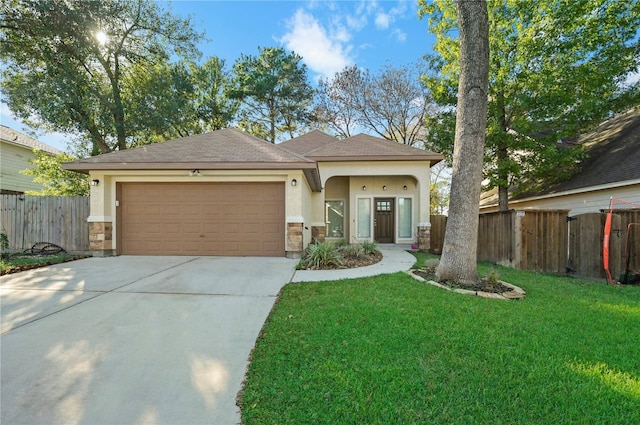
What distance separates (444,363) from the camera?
8.51 feet

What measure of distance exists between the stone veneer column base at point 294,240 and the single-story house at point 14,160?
52.7 feet

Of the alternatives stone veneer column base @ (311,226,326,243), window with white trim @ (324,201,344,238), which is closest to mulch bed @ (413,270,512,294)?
stone veneer column base @ (311,226,326,243)

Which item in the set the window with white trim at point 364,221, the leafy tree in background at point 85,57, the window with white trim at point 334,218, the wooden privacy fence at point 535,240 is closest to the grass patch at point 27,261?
the leafy tree in background at point 85,57

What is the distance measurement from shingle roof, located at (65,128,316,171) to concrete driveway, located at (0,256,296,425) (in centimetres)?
335

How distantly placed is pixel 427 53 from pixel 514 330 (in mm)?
12893

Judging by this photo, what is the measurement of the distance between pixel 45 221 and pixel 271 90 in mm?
14033

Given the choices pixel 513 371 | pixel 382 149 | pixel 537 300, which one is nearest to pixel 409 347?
pixel 513 371

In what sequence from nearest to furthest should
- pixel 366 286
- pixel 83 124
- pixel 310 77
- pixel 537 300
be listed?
pixel 537 300 < pixel 366 286 < pixel 83 124 < pixel 310 77

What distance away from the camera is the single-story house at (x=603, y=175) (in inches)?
353

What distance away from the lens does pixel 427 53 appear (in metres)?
12.8

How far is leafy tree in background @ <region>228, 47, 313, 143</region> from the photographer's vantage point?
18938 mm

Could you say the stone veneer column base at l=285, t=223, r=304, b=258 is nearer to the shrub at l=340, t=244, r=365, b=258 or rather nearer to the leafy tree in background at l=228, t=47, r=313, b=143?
the shrub at l=340, t=244, r=365, b=258

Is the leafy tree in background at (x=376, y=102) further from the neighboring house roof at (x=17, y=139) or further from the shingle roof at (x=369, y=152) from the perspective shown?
the neighboring house roof at (x=17, y=139)

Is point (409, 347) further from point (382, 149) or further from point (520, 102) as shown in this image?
point (520, 102)
